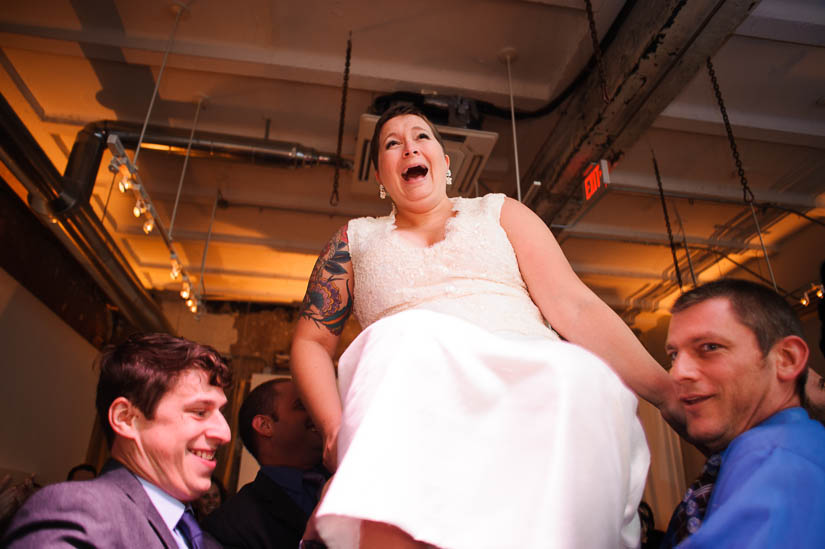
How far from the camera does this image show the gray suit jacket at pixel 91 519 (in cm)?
114

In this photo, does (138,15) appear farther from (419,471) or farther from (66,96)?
(419,471)

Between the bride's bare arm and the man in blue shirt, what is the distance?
7 cm

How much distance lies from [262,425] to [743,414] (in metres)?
1.84

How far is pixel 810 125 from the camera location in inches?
192

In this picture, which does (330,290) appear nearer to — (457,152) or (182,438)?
(182,438)

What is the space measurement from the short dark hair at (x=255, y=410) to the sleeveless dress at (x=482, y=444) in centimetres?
162

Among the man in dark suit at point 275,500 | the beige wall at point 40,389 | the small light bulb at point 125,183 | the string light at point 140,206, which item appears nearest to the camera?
the man in dark suit at point 275,500

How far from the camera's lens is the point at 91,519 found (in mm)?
1188

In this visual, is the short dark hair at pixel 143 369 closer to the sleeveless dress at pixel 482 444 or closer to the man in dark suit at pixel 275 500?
the man in dark suit at pixel 275 500

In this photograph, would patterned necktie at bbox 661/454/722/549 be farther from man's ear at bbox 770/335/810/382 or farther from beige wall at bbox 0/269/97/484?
beige wall at bbox 0/269/97/484

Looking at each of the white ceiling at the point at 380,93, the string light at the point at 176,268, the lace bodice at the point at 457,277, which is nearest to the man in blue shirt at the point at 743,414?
the lace bodice at the point at 457,277

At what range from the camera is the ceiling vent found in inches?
166

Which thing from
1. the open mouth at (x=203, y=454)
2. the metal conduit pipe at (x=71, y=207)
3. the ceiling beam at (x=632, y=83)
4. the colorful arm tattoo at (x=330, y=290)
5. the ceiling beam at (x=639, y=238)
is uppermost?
the ceiling beam at (x=639, y=238)

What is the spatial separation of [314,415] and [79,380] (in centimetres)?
683
